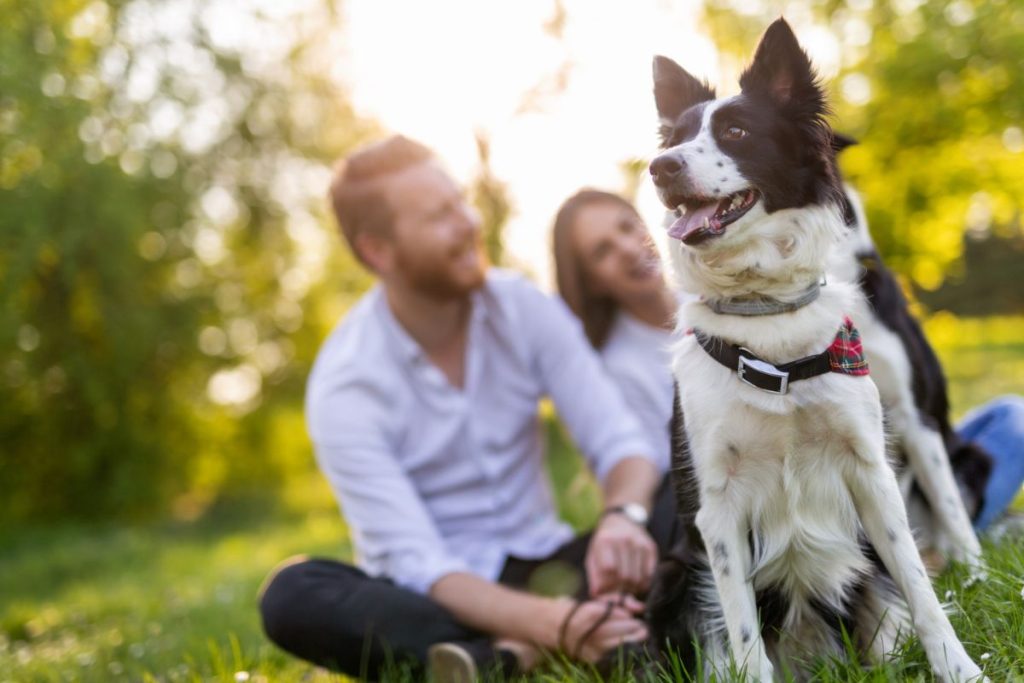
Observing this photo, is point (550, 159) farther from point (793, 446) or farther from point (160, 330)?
point (793, 446)

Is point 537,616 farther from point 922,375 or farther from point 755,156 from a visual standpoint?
point 755,156

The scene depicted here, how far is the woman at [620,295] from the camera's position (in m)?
4.66

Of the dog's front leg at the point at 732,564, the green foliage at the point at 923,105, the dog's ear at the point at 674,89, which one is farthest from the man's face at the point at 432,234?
the green foliage at the point at 923,105

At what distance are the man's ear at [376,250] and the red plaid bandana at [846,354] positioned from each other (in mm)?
2271

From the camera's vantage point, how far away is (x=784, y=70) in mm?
2389

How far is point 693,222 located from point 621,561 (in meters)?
1.51

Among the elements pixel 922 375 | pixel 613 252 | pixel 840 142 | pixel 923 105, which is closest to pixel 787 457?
pixel 840 142

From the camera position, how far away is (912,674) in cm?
231

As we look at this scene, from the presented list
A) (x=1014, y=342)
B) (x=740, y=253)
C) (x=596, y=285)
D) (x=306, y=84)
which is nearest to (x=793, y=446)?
(x=740, y=253)

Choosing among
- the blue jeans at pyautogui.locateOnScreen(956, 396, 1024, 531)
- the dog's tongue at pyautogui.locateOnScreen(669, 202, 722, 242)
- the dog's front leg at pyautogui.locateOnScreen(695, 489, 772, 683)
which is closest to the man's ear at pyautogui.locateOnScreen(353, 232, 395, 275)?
the dog's tongue at pyautogui.locateOnScreen(669, 202, 722, 242)

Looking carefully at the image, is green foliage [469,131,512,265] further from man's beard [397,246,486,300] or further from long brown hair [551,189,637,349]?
man's beard [397,246,486,300]

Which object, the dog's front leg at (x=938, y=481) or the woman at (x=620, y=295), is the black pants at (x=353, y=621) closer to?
the dog's front leg at (x=938, y=481)

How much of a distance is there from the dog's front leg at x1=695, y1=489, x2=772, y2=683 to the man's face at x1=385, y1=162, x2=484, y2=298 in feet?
6.10

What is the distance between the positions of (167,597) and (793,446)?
17.2ft
